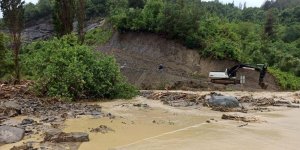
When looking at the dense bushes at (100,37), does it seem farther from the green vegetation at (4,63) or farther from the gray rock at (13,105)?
the gray rock at (13,105)

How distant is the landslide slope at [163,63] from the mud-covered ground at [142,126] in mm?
12599

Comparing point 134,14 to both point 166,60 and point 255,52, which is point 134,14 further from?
point 255,52

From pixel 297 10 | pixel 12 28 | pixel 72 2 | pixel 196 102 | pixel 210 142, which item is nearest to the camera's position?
pixel 210 142

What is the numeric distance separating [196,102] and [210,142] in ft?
33.0

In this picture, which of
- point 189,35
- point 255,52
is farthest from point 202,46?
point 255,52

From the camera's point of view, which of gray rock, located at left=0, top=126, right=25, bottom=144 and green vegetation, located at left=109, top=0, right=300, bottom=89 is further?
green vegetation, located at left=109, top=0, right=300, bottom=89

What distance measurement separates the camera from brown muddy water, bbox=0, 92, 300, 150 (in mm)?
9359

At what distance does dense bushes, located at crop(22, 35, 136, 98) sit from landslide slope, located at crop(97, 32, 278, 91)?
34.9 feet

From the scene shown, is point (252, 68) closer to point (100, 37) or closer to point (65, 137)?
point (100, 37)

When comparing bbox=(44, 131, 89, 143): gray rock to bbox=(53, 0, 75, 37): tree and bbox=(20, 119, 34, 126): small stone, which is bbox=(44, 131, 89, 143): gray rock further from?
bbox=(53, 0, 75, 37): tree

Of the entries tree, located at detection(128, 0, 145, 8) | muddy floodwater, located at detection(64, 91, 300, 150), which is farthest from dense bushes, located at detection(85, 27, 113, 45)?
muddy floodwater, located at detection(64, 91, 300, 150)

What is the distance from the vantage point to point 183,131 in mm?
11070

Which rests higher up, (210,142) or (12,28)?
(12,28)

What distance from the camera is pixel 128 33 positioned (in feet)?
148
